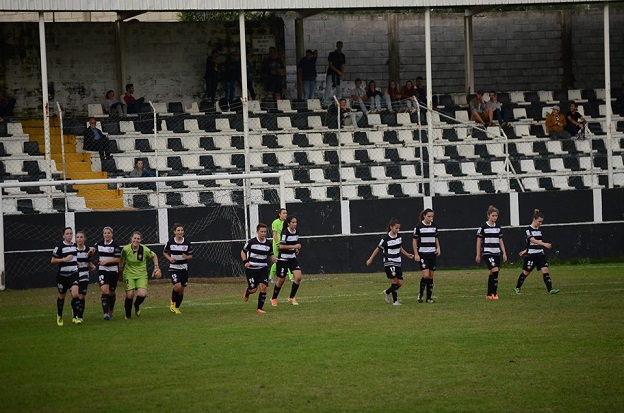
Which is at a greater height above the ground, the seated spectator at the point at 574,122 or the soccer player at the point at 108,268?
the seated spectator at the point at 574,122

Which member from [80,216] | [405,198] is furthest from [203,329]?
[405,198]

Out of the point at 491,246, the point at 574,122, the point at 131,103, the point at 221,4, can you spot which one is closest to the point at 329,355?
the point at 491,246

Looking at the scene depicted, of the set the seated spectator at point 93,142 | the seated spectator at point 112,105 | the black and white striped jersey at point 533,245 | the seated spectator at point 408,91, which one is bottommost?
the black and white striped jersey at point 533,245

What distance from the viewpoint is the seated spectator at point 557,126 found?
35.8m

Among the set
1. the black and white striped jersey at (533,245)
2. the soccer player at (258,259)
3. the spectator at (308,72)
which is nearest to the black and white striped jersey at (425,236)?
the black and white striped jersey at (533,245)

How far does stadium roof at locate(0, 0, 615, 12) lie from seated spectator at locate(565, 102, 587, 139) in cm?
372

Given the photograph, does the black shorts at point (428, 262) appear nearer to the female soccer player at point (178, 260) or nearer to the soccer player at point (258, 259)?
the soccer player at point (258, 259)

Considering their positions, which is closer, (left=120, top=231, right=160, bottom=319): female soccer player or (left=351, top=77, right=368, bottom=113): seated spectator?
(left=120, top=231, right=160, bottom=319): female soccer player

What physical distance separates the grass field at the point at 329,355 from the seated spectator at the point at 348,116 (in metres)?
10.6

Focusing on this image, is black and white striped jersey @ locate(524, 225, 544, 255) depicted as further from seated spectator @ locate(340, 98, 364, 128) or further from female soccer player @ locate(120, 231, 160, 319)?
seated spectator @ locate(340, 98, 364, 128)

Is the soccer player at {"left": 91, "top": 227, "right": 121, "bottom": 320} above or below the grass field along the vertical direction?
above

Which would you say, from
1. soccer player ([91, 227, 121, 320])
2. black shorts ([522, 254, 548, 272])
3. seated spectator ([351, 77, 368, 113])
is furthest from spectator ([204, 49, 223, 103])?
soccer player ([91, 227, 121, 320])

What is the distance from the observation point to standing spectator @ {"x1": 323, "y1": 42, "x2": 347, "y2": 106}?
36469 millimetres

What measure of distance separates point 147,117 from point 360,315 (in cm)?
1432
